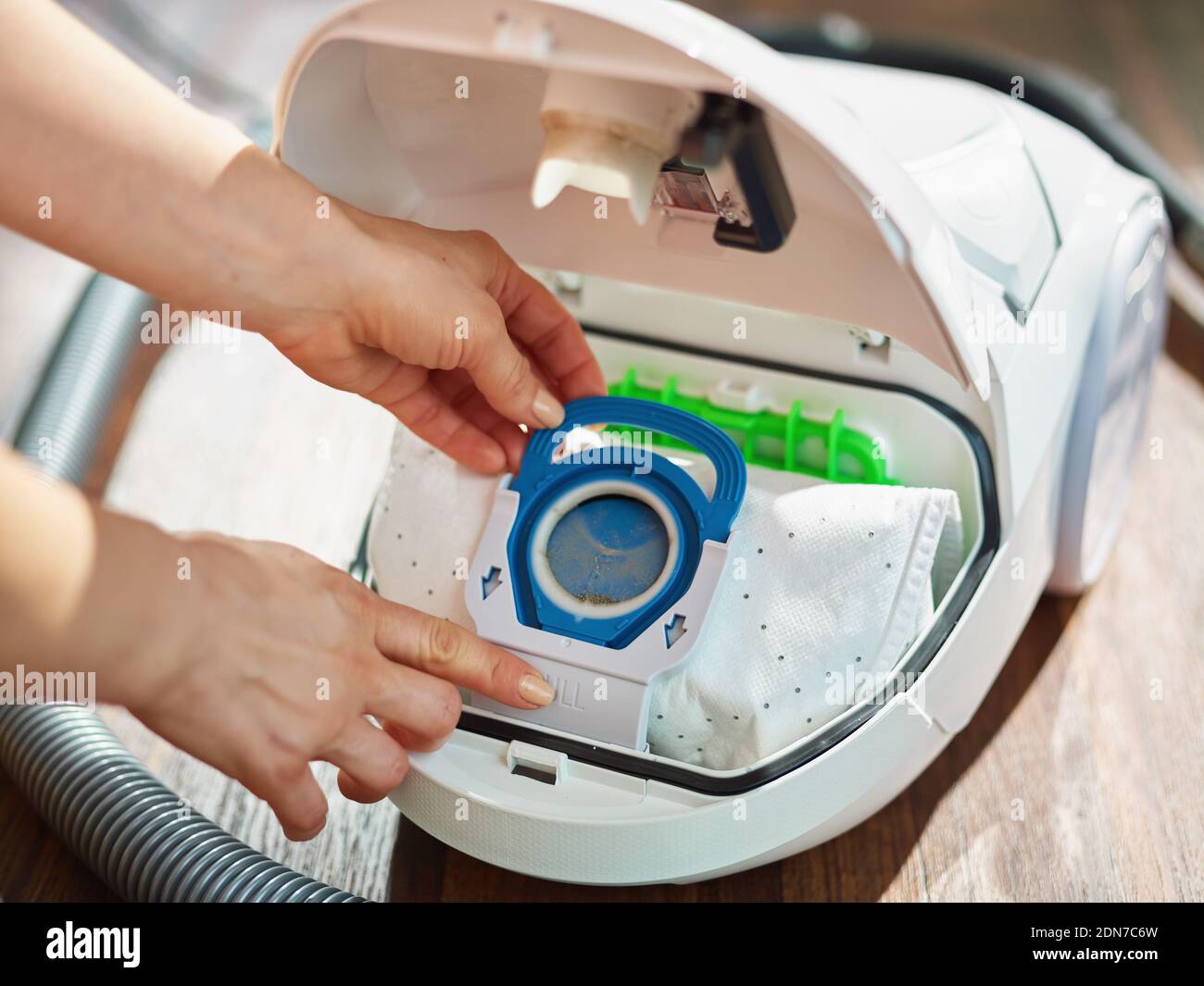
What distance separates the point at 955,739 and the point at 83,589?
2.05ft

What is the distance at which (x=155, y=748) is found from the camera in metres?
0.88

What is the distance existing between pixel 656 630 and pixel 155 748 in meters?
0.43

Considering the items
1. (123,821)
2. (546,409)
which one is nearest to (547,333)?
(546,409)

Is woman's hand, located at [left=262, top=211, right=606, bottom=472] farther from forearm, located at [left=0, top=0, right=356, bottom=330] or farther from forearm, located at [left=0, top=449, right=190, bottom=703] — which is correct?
forearm, located at [left=0, top=449, right=190, bottom=703]

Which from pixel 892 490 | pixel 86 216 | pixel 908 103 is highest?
pixel 908 103

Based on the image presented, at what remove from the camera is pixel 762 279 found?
2.43ft

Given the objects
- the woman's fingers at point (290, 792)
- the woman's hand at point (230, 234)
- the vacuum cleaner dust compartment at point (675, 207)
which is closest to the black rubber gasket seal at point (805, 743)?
the vacuum cleaner dust compartment at point (675, 207)

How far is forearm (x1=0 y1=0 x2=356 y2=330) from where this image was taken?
61 cm

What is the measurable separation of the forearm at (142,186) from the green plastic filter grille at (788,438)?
27 cm

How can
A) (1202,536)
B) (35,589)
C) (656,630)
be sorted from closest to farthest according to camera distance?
(35,589) < (656,630) < (1202,536)

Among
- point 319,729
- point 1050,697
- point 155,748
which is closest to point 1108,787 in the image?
point 1050,697

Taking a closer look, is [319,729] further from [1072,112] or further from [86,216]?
[1072,112]

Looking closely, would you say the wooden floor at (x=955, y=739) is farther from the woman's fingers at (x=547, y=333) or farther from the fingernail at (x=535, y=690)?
the woman's fingers at (x=547, y=333)

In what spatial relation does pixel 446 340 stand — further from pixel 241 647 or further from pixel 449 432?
pixel 241 647
